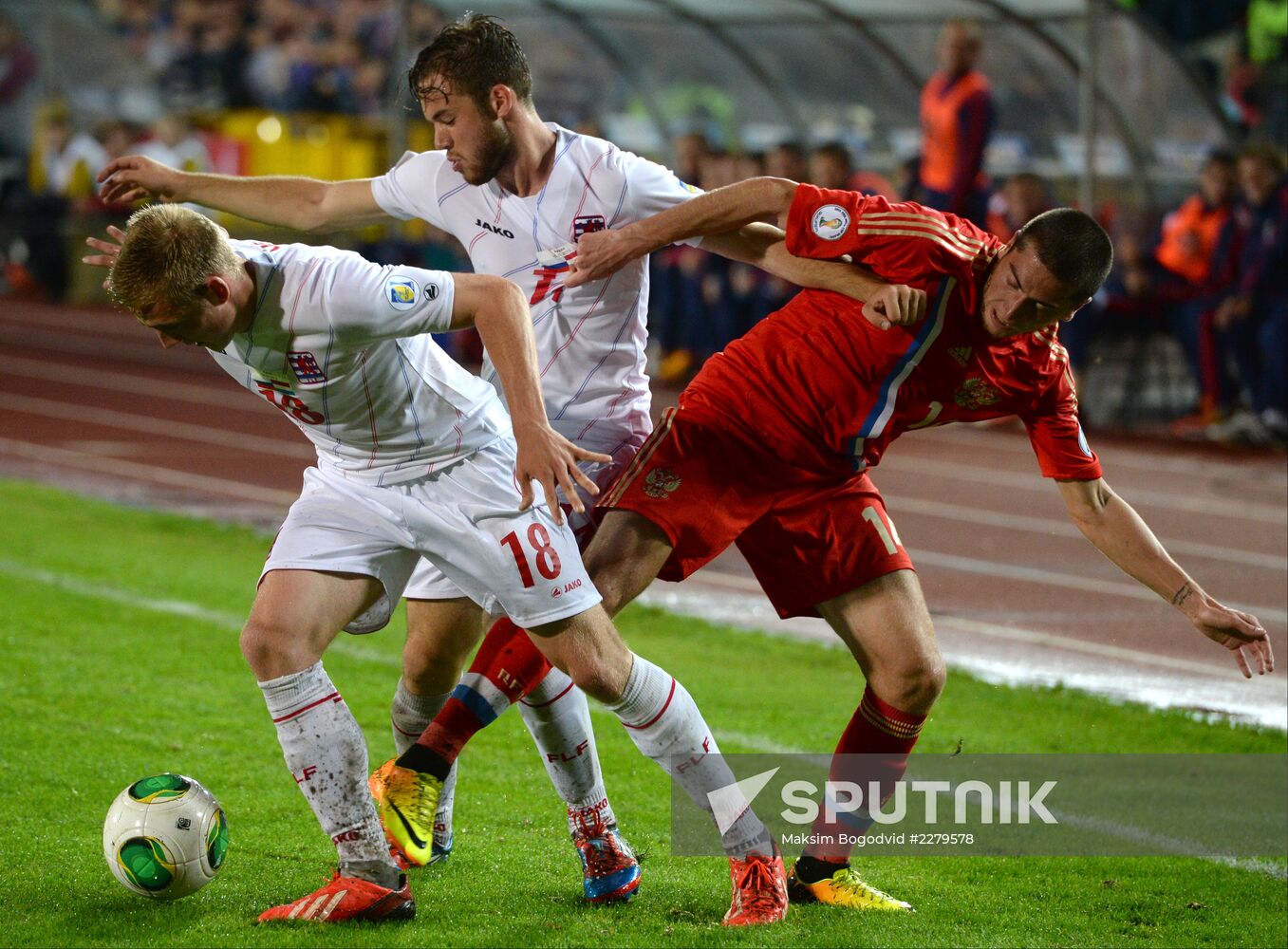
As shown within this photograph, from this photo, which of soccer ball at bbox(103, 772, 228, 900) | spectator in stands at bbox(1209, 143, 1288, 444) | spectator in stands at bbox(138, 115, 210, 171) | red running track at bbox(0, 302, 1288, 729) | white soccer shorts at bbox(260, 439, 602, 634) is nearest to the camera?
white soccer shorts at bbox(260, 439, 602, 634)

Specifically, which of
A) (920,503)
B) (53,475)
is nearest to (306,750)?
(920,503)

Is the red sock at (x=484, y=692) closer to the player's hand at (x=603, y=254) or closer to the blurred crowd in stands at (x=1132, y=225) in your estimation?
the player's hand at (x=603, y=254)

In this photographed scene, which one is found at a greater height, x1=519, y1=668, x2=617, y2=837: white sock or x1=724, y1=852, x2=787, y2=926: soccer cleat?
x1=519, y1=668, x2=617, y2=837: white sock

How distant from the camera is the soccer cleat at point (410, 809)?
170 inches

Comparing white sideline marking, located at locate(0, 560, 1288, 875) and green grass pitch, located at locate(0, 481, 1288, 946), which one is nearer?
green grass pitch, located at locate(0, 481, 1288, 946)

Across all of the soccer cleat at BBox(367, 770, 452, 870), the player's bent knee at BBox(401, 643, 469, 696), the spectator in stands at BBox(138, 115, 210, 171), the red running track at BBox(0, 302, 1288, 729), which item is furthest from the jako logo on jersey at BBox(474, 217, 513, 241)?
the spectator in stands at BBox(138, 115, 210, 171)

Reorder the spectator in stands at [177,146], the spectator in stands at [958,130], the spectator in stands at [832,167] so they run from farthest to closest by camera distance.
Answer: the spectator in stands at [177,146]
the spectator in stands at [832,167]
the spectator in stands at [958,130]

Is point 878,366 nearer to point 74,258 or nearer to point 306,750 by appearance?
point 306,750

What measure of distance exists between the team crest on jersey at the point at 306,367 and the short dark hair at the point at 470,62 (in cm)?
81

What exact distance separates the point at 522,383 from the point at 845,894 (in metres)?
1.54

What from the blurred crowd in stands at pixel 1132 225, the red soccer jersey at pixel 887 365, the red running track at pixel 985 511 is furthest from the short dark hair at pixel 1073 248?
the blurred crowd in stands at pixel 1132 225

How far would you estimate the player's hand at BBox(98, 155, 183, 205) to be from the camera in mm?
4570

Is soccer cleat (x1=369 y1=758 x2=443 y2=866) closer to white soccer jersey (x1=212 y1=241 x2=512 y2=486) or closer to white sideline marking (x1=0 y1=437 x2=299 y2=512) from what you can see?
white soccer jersey (x1=212 y1=241 x2=512 y2=486)

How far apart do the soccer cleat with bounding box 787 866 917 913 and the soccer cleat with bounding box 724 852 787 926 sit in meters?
0.21
